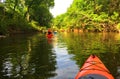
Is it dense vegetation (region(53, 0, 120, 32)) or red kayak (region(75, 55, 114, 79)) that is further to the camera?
dense vegetation (region(53, 0, 120, 32))

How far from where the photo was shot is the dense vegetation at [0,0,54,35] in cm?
6062

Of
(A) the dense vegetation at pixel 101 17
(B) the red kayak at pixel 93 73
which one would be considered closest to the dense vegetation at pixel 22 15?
(A) the dense vegetation at pixel 101 17

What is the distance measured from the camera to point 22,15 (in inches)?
3100

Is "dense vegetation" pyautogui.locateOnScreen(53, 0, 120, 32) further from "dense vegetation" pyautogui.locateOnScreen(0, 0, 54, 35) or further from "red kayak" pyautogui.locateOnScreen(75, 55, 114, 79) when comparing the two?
"red kayak" pyautogui.locateOnScreen(75, 55, 114, 79)

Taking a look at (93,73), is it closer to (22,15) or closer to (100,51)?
(100,51)

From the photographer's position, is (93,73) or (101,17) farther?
(101,17)

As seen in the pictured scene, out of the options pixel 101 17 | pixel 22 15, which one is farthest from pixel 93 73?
pixel 22 15

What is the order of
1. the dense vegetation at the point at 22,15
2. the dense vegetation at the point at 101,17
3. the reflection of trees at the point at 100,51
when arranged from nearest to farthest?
the reflection of trees at the point at 100,51, the dense vegetation at the point at 22,15, the dense vegetation at the point at 101,17

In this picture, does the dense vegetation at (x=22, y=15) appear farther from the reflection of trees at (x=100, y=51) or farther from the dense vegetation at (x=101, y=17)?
the reflection of trees at (x=100, y=51)

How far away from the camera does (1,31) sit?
48.3 metres

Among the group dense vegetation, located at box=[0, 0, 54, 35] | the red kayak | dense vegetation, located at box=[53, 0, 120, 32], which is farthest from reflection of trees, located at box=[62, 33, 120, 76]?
dense vegetation, located at box=[53, 0, 120, 32]

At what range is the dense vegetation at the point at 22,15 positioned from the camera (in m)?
60.6

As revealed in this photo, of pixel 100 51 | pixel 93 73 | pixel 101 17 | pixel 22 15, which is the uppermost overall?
pixel 22 15

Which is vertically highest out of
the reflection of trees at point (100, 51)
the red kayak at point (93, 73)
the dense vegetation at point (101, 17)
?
the dense vegetation at point (101, 17)
